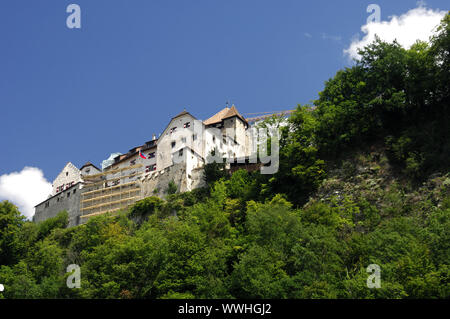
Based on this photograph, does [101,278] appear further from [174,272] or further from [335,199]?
[335,199]

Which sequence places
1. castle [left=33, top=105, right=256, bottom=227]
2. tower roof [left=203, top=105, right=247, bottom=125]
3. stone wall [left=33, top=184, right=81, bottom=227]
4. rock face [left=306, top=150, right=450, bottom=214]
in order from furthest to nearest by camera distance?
tower roof [left=203, top=105, right=247, bottom=125], stone wall [left=33, top=184, right=81, bottom=227], castle [left=33, top=105, right=256, bottom=227], rock face [left=306, top=150, right=450, bottom=214]

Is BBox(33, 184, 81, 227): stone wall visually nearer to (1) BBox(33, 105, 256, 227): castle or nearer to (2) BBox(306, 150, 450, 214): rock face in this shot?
(1) BBox(33, 105, 256, 227): castle

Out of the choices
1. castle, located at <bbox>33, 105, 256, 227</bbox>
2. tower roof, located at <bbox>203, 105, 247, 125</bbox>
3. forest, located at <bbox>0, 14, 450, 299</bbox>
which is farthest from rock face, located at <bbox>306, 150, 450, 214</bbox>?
tower roof, located at <bbox>203, 105, 247, 125</bbox>

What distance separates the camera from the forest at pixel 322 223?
30281mm

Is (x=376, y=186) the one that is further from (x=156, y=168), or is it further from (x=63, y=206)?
(x=63, y=206)

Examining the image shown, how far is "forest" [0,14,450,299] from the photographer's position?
30281mm

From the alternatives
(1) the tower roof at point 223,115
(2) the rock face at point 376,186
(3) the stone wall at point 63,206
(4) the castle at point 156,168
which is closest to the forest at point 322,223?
(2) the rock face at point 376,186

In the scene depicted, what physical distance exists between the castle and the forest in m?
8.66

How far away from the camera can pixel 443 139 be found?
125 feet

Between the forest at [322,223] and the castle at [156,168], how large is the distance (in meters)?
8.66

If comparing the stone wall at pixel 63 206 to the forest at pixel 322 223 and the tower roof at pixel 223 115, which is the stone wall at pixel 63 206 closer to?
the forest at pixel 322 223

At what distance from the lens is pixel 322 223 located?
3653cm

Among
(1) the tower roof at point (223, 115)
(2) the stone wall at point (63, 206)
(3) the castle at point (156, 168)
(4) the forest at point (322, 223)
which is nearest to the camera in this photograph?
(4) the forest at point (322, 223)
